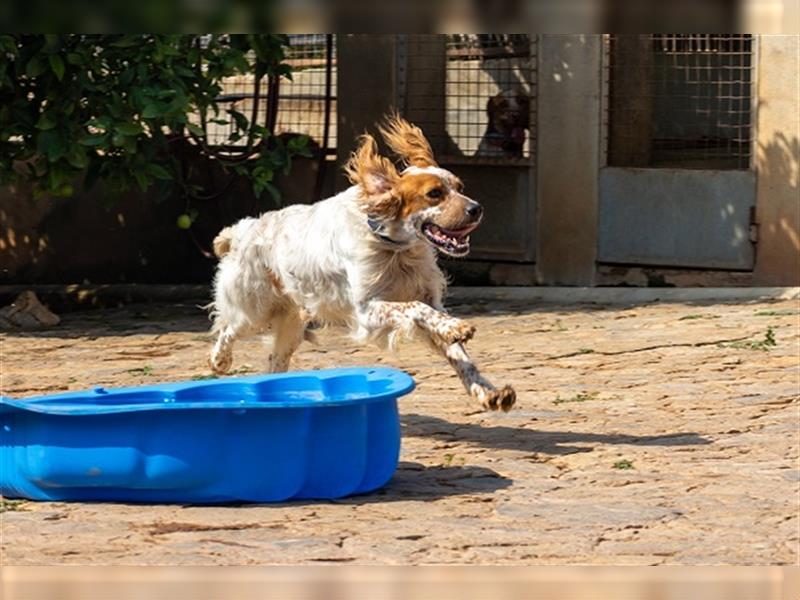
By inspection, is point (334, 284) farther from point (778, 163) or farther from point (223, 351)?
point (778, 163)

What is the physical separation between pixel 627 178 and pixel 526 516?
6798mm

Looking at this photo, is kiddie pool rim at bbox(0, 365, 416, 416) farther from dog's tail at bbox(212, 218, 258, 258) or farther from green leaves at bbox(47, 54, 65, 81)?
green leaves at bbox(47, 54, 65, 81)

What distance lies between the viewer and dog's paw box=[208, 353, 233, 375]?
749 centimetres

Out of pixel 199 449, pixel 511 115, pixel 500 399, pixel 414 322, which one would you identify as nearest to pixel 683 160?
pixel 511 115

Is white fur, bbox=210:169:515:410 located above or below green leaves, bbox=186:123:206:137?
below

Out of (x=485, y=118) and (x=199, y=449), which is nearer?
(x=199, y=449)

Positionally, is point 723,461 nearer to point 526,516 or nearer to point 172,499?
point 526,516

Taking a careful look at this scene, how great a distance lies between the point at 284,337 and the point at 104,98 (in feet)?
9.83

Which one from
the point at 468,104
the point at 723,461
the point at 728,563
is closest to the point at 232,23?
the point at 728,563

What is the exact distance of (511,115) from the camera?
1184cm

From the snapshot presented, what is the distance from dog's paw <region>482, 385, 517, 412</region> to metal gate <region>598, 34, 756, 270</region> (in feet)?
18.8

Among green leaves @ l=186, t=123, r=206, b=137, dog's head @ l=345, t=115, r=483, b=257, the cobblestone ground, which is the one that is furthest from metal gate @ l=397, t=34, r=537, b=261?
dog's head @ l=345, t=115, r=483, b=257

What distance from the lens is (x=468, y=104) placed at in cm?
1230

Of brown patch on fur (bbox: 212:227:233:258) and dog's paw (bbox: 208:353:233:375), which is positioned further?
dog's paw (bbox: 208:353:233:375)
